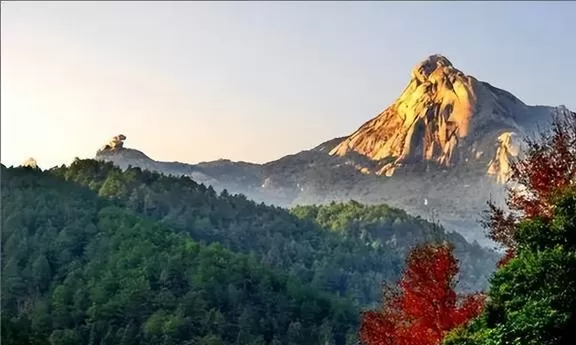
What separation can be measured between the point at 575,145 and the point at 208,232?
42755 mm

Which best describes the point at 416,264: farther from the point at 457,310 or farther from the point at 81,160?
the point at 81,160

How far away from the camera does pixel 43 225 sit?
4356cm

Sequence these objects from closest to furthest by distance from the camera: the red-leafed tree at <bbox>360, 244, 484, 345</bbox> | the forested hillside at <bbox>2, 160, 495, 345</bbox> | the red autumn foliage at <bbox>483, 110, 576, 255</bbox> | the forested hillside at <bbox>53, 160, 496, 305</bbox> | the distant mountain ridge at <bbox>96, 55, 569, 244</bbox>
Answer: the red autumn foliage at <bbox>483, 110, 576, 255</bbox>
the red-leafed tree at <bbox>360, 244, 484, 345</bbox>
the forested hillside at <bbox>2, 160, 495, 345</bbox>
the forested hillside at <bbox>53, 160, 496, 305</bbox>
the distant mountain ridge at <bbox>96, 55, 569, 244</bbox>

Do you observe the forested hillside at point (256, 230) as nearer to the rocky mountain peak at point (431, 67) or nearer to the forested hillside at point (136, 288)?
the forested hillside at point (136, 288)

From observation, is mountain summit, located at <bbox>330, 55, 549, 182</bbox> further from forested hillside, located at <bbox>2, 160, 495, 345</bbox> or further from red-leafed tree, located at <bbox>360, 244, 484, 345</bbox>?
red-leafed tree, located at <bbox>360, 244, 484, 345</bbox>

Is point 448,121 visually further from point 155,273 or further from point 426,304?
point 426,304

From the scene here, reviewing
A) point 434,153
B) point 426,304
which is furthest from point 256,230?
point 434,153

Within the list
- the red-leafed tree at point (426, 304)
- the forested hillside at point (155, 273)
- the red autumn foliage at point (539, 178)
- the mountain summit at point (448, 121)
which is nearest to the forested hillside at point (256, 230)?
the forested hillside at point (155, 273)

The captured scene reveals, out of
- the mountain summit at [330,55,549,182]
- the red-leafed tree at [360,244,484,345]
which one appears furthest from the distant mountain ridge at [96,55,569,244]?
the red-leafed tree at [360,244,484,345]

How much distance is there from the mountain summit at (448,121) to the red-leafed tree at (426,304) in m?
104

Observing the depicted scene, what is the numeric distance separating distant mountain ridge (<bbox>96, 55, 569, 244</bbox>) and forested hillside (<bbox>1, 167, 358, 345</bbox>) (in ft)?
217

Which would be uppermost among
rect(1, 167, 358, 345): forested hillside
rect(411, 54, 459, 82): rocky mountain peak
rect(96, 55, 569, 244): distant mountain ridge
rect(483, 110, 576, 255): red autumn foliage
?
rect(411, 54, 459, 82): rocky mountain peak

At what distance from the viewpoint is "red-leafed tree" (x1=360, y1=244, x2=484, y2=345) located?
43.8 feet

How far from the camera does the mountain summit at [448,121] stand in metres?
120
